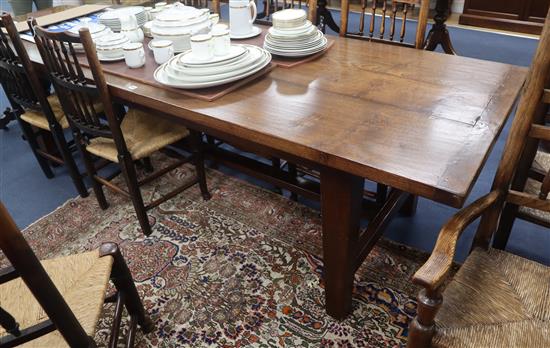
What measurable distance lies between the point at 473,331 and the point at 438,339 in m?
0.09

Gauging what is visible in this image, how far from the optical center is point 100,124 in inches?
69.0

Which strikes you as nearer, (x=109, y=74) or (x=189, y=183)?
(x=109, y=74)

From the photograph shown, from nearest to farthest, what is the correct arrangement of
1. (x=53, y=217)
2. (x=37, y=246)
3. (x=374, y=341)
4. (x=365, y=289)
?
(x=374, y=341), (x=365, y=289), (x=37, y=246), (x=53, y=217)

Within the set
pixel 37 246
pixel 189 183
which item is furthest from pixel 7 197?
pixel 189 183

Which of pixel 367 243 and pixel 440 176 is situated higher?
pixel 440 176

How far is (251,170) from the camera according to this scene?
2.01m

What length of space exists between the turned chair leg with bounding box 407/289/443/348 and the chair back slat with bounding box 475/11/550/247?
38 cm

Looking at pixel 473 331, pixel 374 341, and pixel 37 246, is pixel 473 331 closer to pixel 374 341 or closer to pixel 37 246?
pixel 374 341

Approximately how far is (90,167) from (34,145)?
0.58 metres

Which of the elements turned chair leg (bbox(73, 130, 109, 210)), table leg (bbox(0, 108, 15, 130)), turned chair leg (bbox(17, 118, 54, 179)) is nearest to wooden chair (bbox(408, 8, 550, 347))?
turned chair leg (bbox(73, 130, 109, 210))

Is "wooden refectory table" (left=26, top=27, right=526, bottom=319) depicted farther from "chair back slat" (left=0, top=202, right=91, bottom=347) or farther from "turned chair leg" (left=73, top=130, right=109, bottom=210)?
"chair back slat" (left=0, top=202, right=91, bottom=347)

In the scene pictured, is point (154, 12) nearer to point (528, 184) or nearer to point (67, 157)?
point (67, 157)

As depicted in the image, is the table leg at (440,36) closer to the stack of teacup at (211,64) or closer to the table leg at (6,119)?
the stack of teacup at (211,64)

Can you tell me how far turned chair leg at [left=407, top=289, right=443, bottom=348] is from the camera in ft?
3.02
